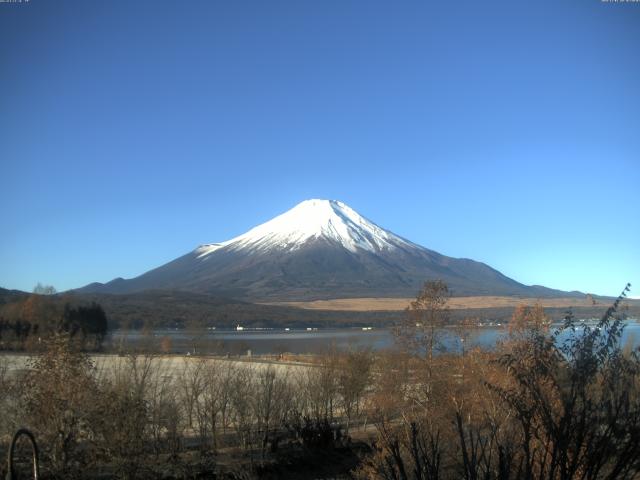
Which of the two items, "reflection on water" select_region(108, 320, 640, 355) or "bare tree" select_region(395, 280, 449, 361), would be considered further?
"reflection on water" select_region(108, 320, 640, 355)

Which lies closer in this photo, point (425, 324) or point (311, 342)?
point (425, 324)

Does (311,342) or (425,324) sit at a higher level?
(425,324)

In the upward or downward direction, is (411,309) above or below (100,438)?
above

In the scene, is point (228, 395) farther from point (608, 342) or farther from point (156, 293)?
point (156, 293)

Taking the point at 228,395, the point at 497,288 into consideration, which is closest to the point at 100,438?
the point at 228,395

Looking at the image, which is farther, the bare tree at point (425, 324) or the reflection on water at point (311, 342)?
the reflection on water at point (311, 342)

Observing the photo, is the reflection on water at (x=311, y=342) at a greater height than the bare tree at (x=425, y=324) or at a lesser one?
lesser

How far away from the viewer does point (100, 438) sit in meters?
11.5

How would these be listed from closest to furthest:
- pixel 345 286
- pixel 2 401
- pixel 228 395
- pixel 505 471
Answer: pixel 505 471 < pixel 2 401 < pixel 228 395 < pixel 345 286

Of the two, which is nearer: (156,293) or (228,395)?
(228,395)

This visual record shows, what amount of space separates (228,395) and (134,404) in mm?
6701

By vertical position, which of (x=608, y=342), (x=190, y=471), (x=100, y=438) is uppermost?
(x=608, y=342)

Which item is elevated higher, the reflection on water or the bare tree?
the bare tree

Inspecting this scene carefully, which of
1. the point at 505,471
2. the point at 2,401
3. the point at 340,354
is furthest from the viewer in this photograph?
the point at 340,354
